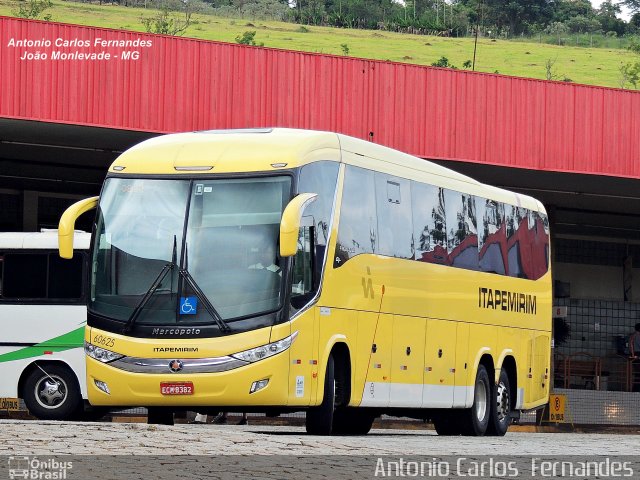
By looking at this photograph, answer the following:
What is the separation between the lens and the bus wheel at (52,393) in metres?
21.7

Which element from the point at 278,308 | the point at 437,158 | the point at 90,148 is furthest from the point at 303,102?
the point at 278,308

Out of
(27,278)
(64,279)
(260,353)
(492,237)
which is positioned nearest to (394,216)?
(260,353)

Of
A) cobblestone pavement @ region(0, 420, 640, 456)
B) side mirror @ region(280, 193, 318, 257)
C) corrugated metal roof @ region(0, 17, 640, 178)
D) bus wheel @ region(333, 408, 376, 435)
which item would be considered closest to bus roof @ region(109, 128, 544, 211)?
side mirror @ region(280, 193, 318, 257)

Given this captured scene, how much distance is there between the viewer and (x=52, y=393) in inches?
861

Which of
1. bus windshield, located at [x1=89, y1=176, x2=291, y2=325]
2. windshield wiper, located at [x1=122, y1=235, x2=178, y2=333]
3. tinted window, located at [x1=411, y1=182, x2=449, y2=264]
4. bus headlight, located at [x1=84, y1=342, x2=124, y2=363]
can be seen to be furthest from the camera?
tinted window, located at [x1=411, y1=182, x2=449, y2=264]

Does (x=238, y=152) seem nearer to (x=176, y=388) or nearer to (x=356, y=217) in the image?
(x=356, y=217)

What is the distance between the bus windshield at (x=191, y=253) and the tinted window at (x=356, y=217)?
3.93 ft

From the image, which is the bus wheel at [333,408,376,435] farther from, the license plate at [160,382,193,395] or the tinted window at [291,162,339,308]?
the license plate at [160,382,193,395]

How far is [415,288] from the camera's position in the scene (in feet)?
63.2

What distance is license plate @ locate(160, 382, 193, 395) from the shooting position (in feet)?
51.9

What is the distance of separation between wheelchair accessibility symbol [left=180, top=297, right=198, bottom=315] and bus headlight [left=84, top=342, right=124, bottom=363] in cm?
92

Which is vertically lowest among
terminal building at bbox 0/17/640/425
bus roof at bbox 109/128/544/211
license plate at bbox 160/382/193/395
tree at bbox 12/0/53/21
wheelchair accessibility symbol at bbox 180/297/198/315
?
license plate at bbox 160/382/193/395

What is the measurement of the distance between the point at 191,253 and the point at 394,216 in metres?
3.64

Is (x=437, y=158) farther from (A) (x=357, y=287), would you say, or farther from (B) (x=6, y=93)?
(A) (x=357, y=287)
